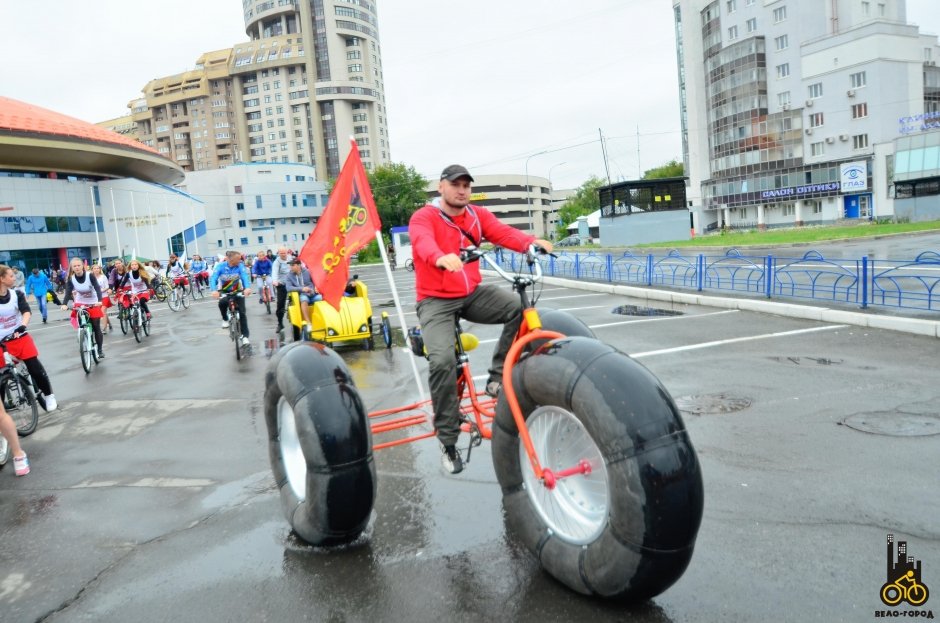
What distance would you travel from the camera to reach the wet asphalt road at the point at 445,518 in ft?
10.2

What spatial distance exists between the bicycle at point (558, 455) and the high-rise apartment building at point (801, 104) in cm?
5965

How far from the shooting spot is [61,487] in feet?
17.5

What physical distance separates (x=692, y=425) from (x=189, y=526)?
4.11m

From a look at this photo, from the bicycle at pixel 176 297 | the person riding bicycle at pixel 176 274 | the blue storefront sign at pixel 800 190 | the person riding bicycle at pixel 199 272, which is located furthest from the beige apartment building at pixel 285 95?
the bicycle at pixel 176 297

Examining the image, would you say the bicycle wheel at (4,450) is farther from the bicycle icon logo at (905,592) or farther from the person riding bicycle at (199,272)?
the person riding bicycle at (199,272)

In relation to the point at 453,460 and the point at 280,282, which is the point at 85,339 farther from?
the point at 453,460

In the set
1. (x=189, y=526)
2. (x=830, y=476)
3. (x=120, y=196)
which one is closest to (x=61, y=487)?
(x=189, y=526)

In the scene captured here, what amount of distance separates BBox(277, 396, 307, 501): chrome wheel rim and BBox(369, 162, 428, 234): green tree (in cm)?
7464

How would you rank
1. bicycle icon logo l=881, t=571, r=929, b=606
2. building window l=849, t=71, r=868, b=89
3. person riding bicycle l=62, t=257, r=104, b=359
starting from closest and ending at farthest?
bicycle icon logo l=881, t=571, r=929, b=606, person riding bicycle l=62, t=257, r=104, b=359, building window l=849, t=71, r=868, b=89

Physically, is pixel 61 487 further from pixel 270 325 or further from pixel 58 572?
pixel 270 325

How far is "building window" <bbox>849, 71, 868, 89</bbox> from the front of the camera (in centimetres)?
5819

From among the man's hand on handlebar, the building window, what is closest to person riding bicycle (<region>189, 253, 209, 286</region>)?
the man's hand on handlebar

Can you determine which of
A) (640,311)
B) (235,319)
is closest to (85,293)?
(235,319)

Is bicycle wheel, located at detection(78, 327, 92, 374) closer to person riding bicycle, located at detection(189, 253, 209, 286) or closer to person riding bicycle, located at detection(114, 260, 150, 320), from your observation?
person riding bicycle, located at detection(114, 260, 150, 320)
